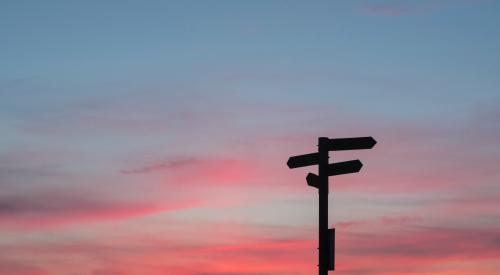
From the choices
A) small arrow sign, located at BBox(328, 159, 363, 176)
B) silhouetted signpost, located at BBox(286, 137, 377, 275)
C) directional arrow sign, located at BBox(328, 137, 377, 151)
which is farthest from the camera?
directional arrow sign, located at BBox(328, 137, 377, 151)

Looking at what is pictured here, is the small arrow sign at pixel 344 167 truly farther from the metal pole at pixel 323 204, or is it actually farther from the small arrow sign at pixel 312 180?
the small arrow sign at pixel 312 180

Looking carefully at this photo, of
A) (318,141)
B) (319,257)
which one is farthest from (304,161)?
(319,257)

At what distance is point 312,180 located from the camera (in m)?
18.4

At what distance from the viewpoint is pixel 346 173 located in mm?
18328

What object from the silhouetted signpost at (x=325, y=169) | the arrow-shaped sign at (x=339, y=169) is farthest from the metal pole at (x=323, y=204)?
the arrow-shaped sign at (x=339, y=169)

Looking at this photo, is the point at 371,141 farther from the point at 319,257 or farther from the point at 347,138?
the point at 319,257

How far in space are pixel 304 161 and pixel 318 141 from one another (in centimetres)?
56

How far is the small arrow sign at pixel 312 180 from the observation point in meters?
18.4

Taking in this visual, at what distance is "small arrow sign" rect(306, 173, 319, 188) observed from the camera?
60.2 feet

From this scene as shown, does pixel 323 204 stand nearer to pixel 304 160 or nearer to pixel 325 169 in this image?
pixel 325 169

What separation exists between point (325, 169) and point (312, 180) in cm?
39

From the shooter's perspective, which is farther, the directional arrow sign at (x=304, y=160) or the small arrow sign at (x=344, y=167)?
the directional arrow sign at (x=304, y=160)

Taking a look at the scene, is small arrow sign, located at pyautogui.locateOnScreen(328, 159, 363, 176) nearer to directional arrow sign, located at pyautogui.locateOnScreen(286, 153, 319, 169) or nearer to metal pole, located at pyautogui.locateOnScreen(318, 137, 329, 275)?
metal pole, located at pyautogui.locateOnScreen(318, 137, 329, 275)

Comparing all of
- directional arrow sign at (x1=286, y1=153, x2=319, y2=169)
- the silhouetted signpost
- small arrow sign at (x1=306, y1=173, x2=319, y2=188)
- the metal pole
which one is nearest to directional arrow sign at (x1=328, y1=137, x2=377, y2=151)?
the silhouetted signpost
